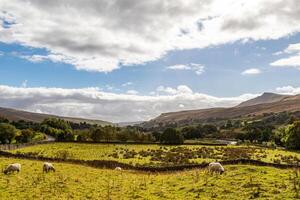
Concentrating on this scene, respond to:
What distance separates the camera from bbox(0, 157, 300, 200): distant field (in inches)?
905

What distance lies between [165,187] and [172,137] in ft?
303

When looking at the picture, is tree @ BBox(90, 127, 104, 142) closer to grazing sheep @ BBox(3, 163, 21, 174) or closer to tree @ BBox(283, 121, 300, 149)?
tree @ BBox(283, 121, 300, 149)

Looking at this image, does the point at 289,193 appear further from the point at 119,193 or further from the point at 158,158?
the point at 158,158

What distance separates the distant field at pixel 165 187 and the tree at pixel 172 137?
85.3 metres

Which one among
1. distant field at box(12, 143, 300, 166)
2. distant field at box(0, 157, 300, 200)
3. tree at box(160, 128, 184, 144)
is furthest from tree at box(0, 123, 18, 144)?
distant field at box(0, 157, 300, 200)

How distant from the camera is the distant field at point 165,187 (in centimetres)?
2298

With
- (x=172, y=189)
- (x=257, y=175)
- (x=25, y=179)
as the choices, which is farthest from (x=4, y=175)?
(x=257, y=175)

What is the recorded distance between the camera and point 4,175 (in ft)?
104

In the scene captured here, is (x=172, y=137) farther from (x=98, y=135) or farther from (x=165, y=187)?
(x=165, y=187)

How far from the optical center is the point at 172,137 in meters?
119

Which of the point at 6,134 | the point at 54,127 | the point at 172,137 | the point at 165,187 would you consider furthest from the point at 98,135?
the point at 165,187

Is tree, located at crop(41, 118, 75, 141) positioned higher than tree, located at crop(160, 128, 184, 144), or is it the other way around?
tree, located at crop(41, 118, 75, 141)

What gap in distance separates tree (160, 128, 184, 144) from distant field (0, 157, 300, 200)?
85.3m

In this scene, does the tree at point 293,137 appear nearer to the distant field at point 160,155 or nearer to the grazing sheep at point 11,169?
the distant field at point 160,155
